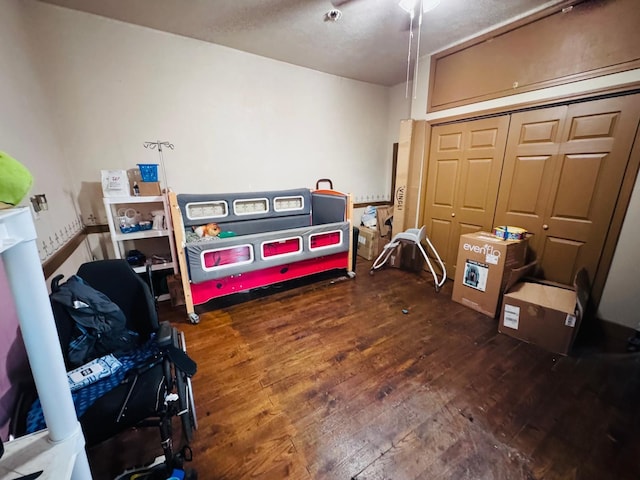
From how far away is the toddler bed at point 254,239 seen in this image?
2.08 m

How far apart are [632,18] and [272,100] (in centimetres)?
295

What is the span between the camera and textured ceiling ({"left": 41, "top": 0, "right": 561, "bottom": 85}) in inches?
76.4

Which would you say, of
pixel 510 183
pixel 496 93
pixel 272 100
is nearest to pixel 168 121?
pixel 272 100

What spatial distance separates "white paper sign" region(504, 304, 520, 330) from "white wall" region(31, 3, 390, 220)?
8.62 feet

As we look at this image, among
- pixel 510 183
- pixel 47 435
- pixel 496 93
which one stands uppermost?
pixel 496 93

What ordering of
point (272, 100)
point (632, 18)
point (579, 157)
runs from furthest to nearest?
point (272, 100) → point (579, 157) → point (632, 18)

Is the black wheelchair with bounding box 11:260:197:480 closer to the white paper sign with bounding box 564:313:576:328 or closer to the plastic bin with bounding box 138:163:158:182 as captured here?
the plastic bin with bounding box 138:163:158:182

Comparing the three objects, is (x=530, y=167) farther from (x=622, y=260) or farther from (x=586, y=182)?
(x=622, y=260)

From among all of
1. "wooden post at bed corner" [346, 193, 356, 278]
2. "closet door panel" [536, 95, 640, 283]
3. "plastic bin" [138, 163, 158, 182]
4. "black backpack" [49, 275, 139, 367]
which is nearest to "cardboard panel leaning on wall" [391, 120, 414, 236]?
"wooden post at bed corner" [346, 193, 356, 278]

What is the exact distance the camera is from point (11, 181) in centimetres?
41

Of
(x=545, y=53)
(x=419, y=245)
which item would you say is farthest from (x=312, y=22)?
(x=419, y=245)

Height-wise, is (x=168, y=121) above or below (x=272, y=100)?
below

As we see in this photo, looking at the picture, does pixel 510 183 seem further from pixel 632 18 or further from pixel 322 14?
pixel 322 14

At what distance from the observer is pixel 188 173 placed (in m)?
2.69
